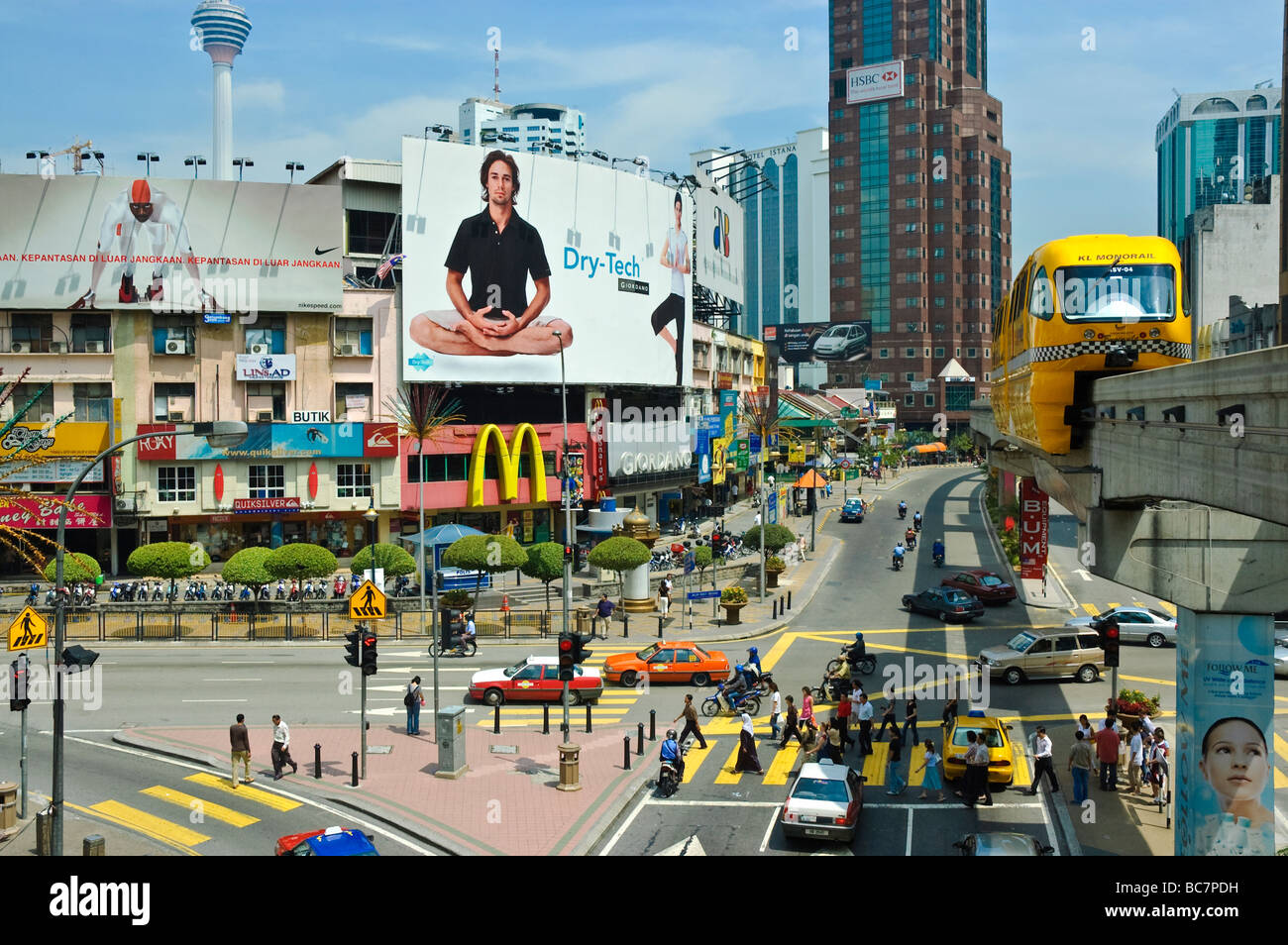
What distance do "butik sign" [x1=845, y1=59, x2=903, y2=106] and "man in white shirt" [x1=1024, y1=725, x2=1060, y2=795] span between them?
493 feet

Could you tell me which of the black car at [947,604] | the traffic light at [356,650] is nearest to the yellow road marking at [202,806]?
the traffic light at [356,650]

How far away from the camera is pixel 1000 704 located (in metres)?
29.4

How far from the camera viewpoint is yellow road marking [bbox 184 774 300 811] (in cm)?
2159

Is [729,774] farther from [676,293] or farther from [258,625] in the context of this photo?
[676,293]

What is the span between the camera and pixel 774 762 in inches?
982

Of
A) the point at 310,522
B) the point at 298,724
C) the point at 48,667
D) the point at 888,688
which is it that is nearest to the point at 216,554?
the point at 310,522

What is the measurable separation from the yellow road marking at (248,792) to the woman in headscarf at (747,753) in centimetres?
930

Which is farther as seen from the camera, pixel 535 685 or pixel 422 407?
pixel 422 407

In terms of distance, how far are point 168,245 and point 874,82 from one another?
12620 centimetres

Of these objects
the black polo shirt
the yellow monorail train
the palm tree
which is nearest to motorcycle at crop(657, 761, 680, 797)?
the yellow monorail train

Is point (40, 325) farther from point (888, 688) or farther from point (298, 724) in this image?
point (888, 688)

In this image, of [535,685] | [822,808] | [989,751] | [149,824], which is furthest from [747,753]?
[149,824]

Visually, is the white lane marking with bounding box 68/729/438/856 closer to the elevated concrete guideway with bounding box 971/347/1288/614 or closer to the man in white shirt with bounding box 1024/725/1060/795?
the man in white shirt with bounding box 1024/725/1060/795

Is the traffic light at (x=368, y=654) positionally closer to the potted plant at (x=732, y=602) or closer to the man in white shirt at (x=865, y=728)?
the man in white shirt at (x=865, y=728)
